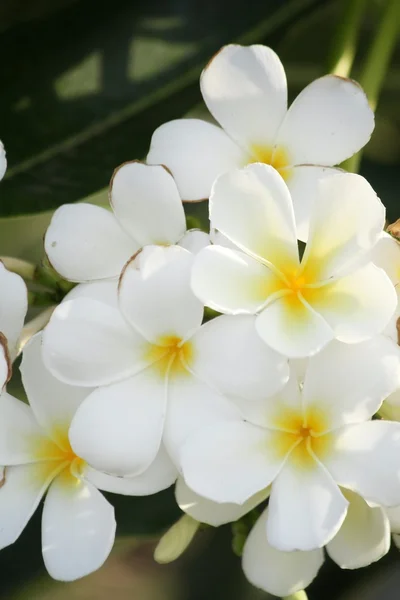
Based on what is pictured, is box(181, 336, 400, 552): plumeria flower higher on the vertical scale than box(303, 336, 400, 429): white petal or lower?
lower

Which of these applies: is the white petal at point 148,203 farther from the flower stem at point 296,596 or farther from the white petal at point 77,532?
the flower stem at point 296,596

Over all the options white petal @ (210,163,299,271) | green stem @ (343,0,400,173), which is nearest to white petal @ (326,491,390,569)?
white petal @ (210,163,299,271)

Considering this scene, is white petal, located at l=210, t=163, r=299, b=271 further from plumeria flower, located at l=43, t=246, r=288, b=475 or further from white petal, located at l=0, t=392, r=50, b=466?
white petal, located at l=0, t=392, r=50, b=466

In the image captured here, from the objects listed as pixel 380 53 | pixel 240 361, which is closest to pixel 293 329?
pixel 240 361

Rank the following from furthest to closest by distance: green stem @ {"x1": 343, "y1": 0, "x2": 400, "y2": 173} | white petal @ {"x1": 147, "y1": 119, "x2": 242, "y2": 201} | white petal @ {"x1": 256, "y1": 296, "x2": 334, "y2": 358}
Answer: green stem @ {"x1": 343, "y1": 0, "x2": 400, "y2": 173} → white petal @ {"x1": 147, "y1": 119, "x2": 242, "y2": 201} → white petal @ {"x1": 256, "y1": 296, "x2": 334, "y2": 358}

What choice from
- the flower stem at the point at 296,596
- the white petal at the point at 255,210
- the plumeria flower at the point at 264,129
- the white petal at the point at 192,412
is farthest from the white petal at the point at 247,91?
the flower stem at the point at 296,596
